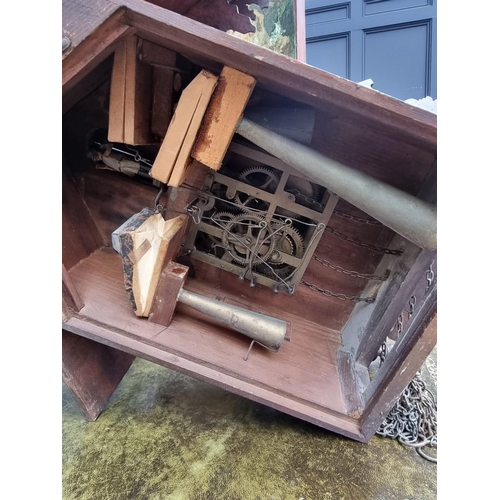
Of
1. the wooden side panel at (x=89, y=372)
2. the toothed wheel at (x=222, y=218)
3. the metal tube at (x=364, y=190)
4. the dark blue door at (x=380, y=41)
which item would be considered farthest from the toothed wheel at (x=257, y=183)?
the dark blue door at (x=380, y=41)

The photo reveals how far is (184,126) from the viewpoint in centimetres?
87

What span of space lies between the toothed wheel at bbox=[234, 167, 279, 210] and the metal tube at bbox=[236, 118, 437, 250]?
0.64ft

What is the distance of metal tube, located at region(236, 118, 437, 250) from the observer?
2.55ft

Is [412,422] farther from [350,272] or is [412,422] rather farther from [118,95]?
[118,95]

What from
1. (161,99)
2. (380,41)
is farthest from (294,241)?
(380,41)

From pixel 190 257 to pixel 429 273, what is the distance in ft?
2.42

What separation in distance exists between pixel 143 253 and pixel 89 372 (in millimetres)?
393

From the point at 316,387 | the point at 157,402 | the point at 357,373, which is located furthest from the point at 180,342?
the point at 357,373

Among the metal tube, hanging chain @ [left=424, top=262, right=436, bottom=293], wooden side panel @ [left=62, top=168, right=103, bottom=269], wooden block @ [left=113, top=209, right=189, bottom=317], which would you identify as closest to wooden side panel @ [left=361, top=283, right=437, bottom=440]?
hanging chain @ [left=424, top=262, right=436, bottom=293]

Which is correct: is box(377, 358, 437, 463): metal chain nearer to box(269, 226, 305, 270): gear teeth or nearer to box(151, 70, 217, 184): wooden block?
box(269, 226, 305, 270): gear teeth

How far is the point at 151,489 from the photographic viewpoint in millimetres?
824

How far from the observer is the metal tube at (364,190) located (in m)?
0.78

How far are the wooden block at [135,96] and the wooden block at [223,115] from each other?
0.18 m

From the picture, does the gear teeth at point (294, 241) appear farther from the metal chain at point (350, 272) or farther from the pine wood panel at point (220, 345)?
the pine wood panel at point (220, 345)
